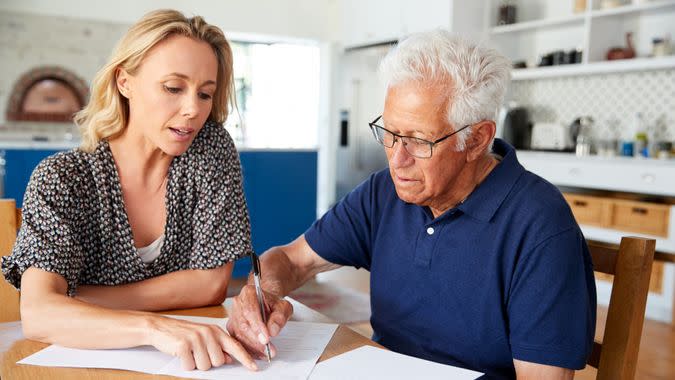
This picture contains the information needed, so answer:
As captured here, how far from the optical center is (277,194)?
422 centimetres

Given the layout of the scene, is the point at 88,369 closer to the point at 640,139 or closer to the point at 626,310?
the point at 626,310

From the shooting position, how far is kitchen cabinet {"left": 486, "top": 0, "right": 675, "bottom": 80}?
4133 millimetres

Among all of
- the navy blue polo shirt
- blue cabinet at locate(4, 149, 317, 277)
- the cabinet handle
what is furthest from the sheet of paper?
the cabinet handle

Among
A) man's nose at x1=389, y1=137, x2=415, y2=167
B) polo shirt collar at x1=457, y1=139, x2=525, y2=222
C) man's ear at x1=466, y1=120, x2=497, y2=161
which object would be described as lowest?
polo shirt collar at x1=457, y1=139, x2=525, y2=222

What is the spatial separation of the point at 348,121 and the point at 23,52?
10.4 ft

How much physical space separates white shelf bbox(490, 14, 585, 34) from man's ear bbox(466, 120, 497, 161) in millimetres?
3643

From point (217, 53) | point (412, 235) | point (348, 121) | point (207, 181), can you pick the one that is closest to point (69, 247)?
point (207, 181)

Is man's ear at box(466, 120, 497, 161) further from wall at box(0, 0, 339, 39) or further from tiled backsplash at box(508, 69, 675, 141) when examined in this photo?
wall at box(0, 0, 339, 39)

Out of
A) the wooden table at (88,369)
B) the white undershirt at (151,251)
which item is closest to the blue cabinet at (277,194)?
the white undershirt at (151,251)

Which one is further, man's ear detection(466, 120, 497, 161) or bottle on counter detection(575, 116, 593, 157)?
bottle on counter detection(575, 116, 593, 157)

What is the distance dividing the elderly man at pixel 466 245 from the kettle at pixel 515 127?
12.0 feet

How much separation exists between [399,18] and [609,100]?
6.94 ft

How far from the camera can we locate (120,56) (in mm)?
1399

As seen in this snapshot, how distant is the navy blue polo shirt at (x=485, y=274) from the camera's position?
1043mm
